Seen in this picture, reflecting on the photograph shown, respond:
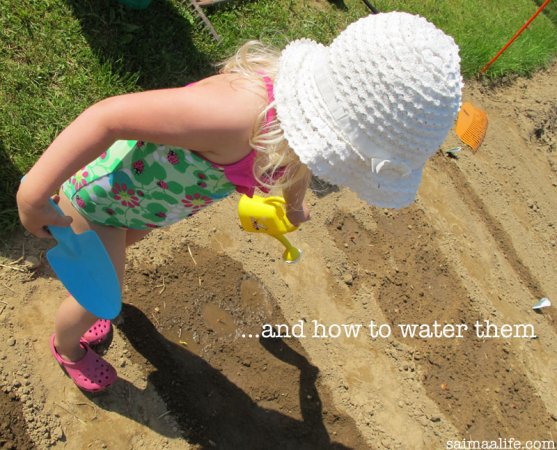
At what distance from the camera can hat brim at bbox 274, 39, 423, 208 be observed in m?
1.29

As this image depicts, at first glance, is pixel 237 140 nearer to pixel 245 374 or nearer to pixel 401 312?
Answer: pixel 245 374

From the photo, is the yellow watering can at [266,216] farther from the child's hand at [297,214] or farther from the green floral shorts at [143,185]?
the green floral shorts at [143,185]

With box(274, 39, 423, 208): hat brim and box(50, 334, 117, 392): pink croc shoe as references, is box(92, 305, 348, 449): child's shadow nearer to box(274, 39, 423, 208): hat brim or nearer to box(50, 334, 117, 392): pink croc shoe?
box(50, 334, 117, 392): pink croc shoe

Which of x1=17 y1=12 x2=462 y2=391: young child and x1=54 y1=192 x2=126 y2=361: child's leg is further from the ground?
x1=17 y1=12 x2=462 y2=391: young child

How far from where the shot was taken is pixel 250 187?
150 centimetres

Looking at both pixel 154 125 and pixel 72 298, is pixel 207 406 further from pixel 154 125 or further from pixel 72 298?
pixel 154 125

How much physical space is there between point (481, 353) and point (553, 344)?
0.66 metres

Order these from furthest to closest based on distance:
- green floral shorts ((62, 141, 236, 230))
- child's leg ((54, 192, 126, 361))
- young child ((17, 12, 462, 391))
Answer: child's leg ((54, 192, 126, 361)) < green floral shorts ((62, 141, 236, 230)) < young child ((17, 12, 462, 391))

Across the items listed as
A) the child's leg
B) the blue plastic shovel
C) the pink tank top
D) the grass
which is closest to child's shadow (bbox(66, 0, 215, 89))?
the grass

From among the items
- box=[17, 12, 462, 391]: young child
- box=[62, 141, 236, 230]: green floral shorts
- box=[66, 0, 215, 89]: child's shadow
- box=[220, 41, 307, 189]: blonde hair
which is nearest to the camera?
box=[17, 12, 462, 391]: young child

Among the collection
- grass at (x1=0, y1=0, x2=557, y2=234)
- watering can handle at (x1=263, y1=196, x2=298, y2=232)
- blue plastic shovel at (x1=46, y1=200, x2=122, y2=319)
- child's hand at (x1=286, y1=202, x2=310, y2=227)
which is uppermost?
child's hand at (x1=286, y1=202, x2=310, y2=227)

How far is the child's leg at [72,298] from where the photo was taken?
1685 mm

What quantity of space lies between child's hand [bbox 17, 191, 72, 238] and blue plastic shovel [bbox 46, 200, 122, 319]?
0.09m

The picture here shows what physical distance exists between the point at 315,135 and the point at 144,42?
1.87 m
